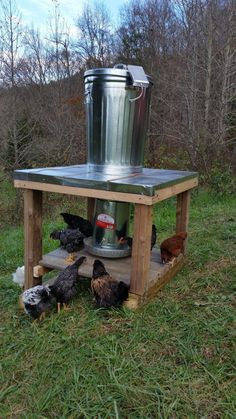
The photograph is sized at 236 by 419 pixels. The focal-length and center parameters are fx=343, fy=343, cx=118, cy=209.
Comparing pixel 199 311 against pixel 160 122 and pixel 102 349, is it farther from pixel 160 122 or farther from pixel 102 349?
pixel 160 122

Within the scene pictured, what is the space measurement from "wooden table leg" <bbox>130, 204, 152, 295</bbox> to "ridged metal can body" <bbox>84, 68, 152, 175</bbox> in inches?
18.2

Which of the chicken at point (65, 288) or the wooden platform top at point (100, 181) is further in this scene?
the chicken at point (65, 288)

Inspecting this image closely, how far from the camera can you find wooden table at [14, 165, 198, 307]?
1.91m

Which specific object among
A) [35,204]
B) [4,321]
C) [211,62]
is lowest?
[4,321]

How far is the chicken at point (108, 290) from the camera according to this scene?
2.00 metres

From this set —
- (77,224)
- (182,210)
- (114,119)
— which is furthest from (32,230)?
(182,210)

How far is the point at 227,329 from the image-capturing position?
6.05 ft

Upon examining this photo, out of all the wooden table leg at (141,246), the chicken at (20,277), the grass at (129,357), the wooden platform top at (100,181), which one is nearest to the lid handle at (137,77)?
the wooden platform top at (100,181)

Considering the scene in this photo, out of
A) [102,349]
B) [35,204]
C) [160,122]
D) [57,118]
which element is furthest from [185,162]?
[102,349]

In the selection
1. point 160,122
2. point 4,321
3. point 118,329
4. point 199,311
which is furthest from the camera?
point 160,122

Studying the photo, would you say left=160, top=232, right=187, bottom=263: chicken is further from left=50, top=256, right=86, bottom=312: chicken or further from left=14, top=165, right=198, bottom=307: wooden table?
left=50, top=256, right=86, bottom=312: chicken

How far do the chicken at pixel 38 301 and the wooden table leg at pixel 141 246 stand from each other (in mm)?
505

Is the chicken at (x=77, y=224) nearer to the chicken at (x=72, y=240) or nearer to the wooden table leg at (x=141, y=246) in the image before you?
the chicken at (x=72, y=240)

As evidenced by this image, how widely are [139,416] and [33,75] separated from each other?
30.5ft
